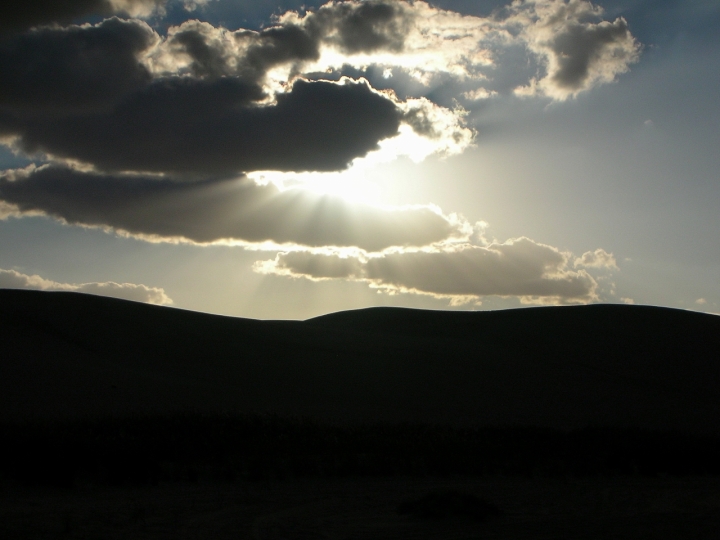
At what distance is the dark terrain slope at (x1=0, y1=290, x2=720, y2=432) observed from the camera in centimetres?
1773

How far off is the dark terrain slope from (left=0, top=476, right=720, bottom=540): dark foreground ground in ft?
17.0

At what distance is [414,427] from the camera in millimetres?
14945

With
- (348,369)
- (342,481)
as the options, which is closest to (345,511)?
(342,481)

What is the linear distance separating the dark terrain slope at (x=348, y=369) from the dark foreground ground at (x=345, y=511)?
5.18 metres

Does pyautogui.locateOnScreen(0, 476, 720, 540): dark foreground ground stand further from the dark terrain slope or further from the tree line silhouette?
the dark terrain slope

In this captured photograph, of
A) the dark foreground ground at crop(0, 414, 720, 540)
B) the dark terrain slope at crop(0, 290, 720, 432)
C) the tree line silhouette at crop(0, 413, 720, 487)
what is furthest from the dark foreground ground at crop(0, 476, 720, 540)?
the dark terrain slope at crop(0, 290, 720, 432)

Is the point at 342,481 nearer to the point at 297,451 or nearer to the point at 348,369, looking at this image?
the point at 297,451

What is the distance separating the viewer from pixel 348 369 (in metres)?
23.4

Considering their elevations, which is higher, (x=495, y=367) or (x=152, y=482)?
(x=495, y=367)

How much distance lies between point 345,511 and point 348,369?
14582 mm

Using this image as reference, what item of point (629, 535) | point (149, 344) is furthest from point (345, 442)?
Result: point (149, 344)

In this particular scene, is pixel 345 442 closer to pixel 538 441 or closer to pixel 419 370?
pixel 538 441

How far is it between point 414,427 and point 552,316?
2413 cm

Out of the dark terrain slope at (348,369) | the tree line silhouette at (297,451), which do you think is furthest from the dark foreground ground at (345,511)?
the dark terrain slope at (348,369)
